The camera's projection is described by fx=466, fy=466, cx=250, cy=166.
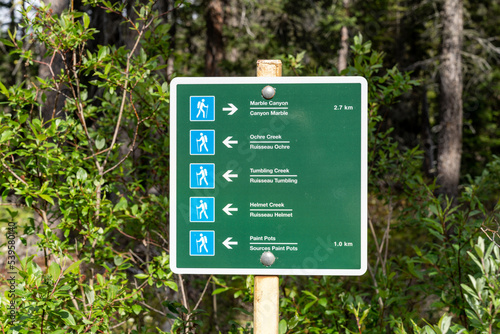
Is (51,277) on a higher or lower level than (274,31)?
lower

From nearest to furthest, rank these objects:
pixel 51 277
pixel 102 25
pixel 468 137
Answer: pixel 51 277 → pixel 102 25 → pixel 468 137

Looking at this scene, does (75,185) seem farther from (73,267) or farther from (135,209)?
(73,267)

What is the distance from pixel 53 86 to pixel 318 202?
229 cm

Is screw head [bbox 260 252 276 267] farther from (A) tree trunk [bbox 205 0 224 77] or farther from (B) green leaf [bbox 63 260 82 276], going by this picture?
(A) tree trunk [bbox 205 0 224 77]

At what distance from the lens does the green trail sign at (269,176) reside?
2.32 m

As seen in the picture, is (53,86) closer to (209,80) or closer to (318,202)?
(209,80)

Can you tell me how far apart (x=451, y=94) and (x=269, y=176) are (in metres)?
10.3

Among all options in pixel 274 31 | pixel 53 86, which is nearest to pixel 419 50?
pixel 274 31

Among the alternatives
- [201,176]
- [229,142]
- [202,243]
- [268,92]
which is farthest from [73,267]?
[268,92]

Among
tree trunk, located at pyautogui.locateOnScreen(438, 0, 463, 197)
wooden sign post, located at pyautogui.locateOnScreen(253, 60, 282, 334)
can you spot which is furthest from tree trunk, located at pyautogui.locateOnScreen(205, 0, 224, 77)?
wooden sign post, located at pyautogui.locateOnScreen(253, 60, 282, 334)

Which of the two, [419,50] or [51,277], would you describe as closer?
[51,277]

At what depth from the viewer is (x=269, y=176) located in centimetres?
235

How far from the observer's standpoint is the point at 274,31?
15.3 meters

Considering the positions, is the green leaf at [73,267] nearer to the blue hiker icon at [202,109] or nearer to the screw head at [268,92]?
the blue hiker icon at [202,109]
